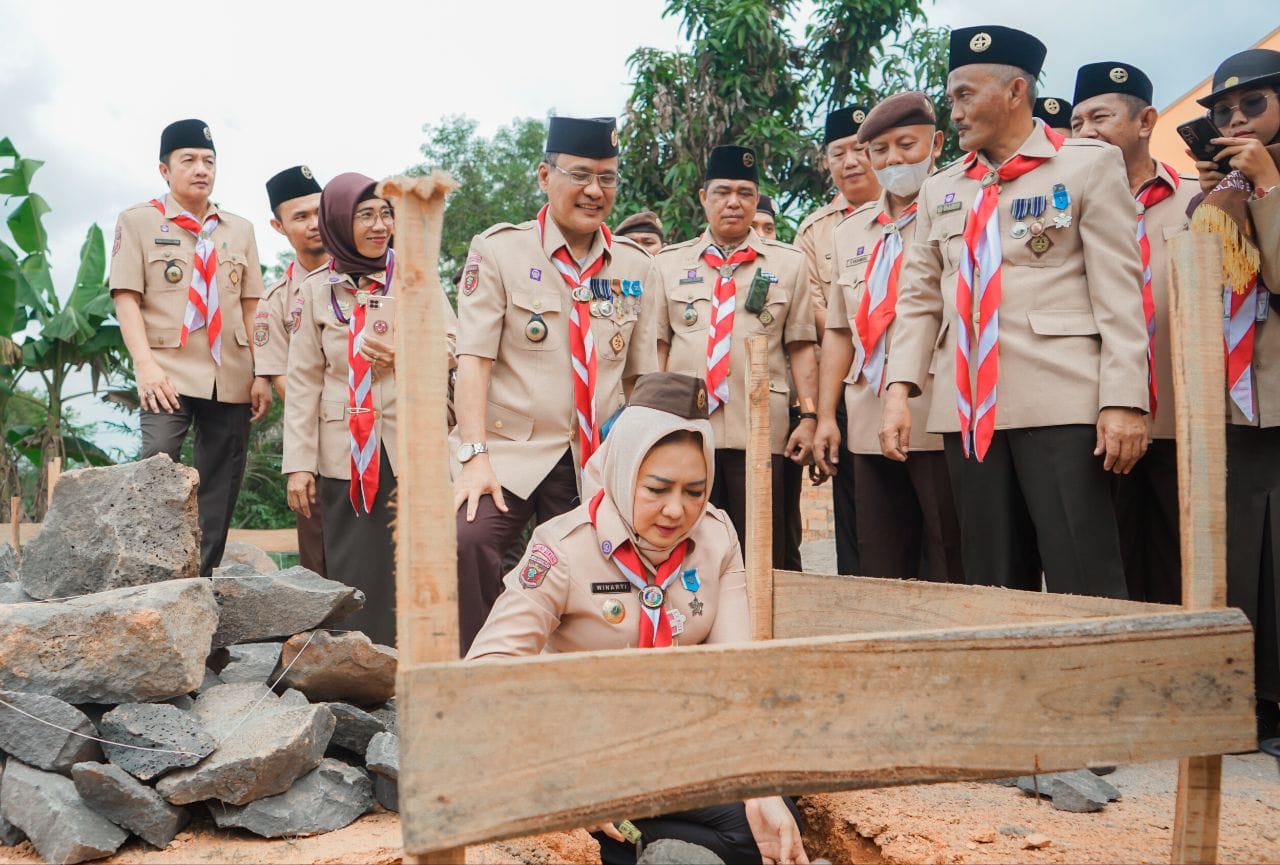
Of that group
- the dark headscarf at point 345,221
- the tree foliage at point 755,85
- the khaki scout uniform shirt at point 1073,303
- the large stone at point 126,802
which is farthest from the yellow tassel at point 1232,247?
the tree foliage at point 755,85

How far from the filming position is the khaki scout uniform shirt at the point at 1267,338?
10.4 ft

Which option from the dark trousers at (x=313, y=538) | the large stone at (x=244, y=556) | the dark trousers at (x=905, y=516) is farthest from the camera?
the large stone at (x=244, y=556)

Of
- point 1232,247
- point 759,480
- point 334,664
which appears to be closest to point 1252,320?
point 1232,247

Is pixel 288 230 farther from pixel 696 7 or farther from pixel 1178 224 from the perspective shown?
pixel 696 7

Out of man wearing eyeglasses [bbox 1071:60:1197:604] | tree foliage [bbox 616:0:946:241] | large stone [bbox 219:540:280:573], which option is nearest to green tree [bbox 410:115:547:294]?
tree foliage [bbox 616:0:946:241]

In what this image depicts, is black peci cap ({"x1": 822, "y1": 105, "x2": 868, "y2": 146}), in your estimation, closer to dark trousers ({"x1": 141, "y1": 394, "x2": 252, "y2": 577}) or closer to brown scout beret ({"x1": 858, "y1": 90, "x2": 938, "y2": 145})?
brown scout beret ({"x1": 858, "y1": 90, "x2": 938, "y2": 145})

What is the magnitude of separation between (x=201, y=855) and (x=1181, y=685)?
7.78 feet

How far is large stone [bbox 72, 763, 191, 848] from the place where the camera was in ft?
9.52

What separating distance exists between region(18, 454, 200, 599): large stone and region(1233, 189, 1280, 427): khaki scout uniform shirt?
3.27 meters

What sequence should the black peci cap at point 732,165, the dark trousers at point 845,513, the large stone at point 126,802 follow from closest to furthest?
the large stone at point 126,802, the black peci cap at point 732,165, the dark trousers at point 845,513

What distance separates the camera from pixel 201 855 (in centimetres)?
293

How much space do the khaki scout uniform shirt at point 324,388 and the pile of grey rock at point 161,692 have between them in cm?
85

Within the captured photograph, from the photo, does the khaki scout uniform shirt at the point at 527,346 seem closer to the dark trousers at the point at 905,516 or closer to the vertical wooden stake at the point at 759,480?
the vertical wooden stake at the point at 759,480

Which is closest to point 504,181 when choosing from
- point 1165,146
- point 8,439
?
point 8,439
